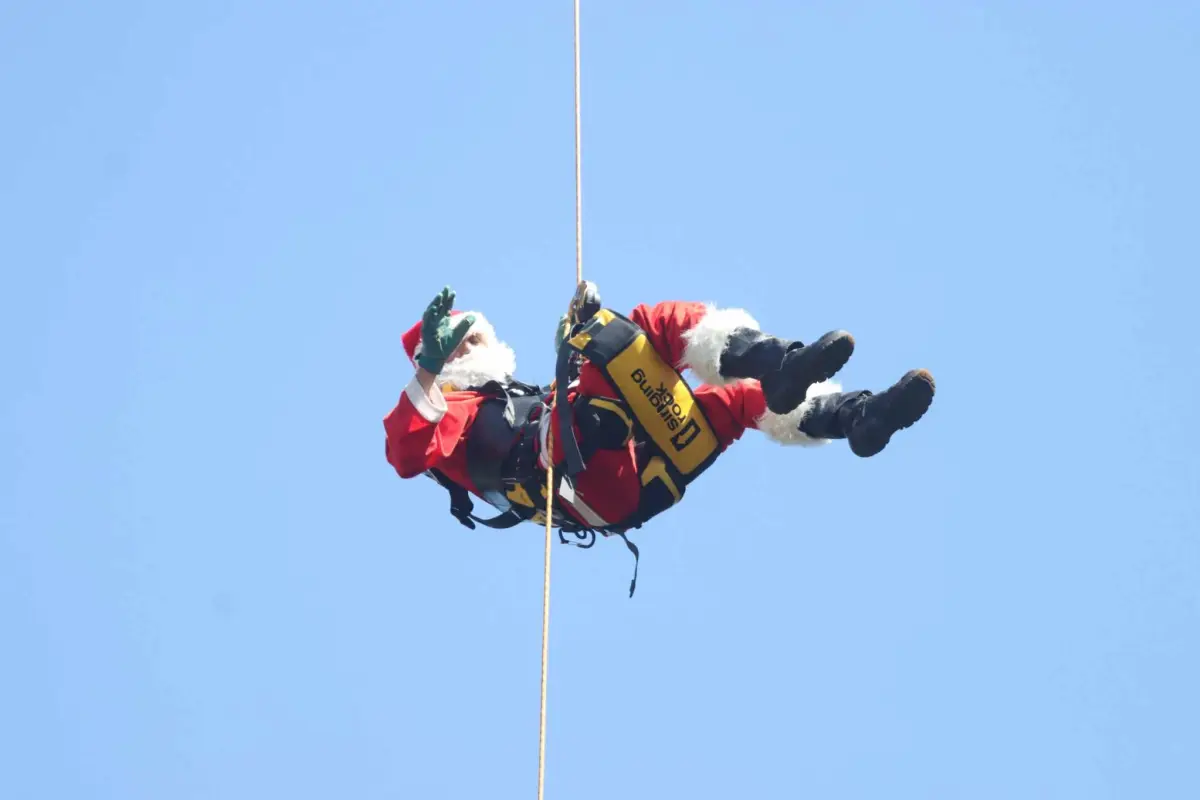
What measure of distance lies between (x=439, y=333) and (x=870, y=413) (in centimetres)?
173

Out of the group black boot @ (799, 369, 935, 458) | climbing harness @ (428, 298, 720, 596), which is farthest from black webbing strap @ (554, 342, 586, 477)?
black boot @ (799, 369, 935, 458)

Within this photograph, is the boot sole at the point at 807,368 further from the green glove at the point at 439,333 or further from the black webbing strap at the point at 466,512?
the black webbing strap at the point at 466,512

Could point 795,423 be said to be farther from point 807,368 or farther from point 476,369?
point 476,369

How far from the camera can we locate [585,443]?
888 cm

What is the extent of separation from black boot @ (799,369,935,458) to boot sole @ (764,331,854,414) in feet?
0.77

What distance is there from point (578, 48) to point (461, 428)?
1660mm

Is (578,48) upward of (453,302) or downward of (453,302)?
upward

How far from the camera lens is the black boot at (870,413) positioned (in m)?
7.99

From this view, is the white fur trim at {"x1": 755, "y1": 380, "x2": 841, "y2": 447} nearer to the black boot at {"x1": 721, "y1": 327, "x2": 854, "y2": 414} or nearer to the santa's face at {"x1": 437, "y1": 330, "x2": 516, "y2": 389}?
the black boot at {"x1": 721, "y1": 327, "x2": 854, "y2": 414}

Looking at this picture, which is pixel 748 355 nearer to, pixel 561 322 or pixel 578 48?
pixel 561 322

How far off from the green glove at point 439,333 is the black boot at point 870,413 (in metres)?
1.43

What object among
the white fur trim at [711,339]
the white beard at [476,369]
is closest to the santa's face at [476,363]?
the white beard at [476,369]

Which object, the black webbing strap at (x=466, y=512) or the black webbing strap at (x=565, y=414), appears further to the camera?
the black webbing strap at (x=466, y=512)

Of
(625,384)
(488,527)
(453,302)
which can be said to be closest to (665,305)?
(625,384)
